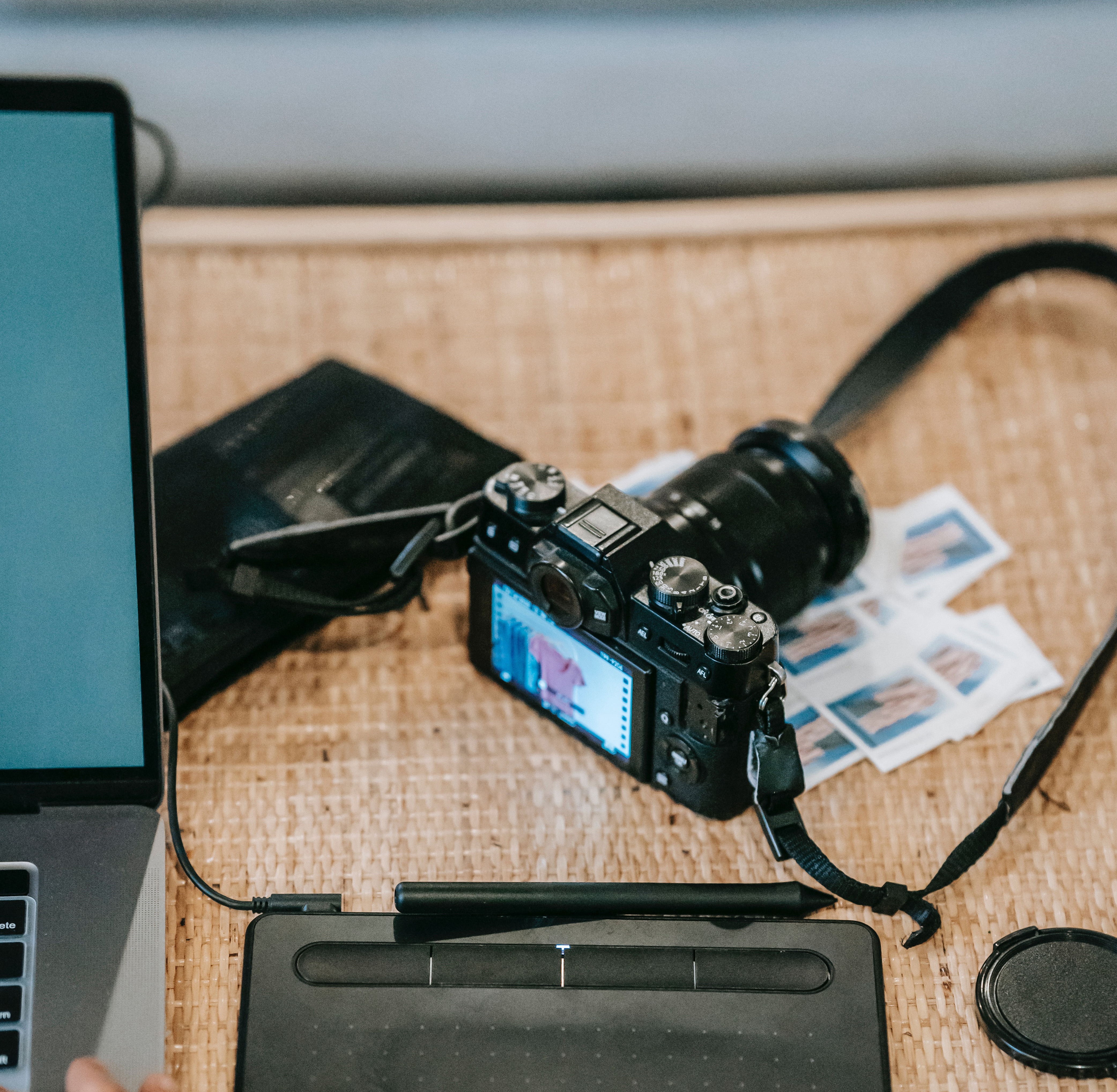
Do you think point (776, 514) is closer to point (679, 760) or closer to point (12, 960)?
point (679, 760)

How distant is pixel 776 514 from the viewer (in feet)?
2.53

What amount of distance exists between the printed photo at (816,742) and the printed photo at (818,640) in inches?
1.4

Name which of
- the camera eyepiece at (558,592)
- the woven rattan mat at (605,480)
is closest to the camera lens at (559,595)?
the camera eyepiece at (558,592)

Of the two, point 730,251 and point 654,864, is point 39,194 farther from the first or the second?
point 730,251

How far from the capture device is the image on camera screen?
72 centimetres

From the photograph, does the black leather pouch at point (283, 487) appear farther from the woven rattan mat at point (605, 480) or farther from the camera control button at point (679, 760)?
the camera control button at point (679, 760)

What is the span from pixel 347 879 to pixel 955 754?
0.36m

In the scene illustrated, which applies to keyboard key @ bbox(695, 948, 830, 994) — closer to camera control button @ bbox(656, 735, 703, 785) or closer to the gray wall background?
camera control button @ bbox(656, 735, 703, 785)

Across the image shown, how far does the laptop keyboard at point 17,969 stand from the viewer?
57cm

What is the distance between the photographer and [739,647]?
64 centimetres

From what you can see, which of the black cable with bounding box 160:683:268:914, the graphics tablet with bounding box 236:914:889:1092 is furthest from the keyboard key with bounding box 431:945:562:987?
the black cable with bounding box 160:683:268:914

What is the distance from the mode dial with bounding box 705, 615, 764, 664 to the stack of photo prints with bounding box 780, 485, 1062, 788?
149mm

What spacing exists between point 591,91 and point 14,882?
2.65ft

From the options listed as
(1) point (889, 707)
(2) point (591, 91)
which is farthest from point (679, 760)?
(2) point (591, 91)
